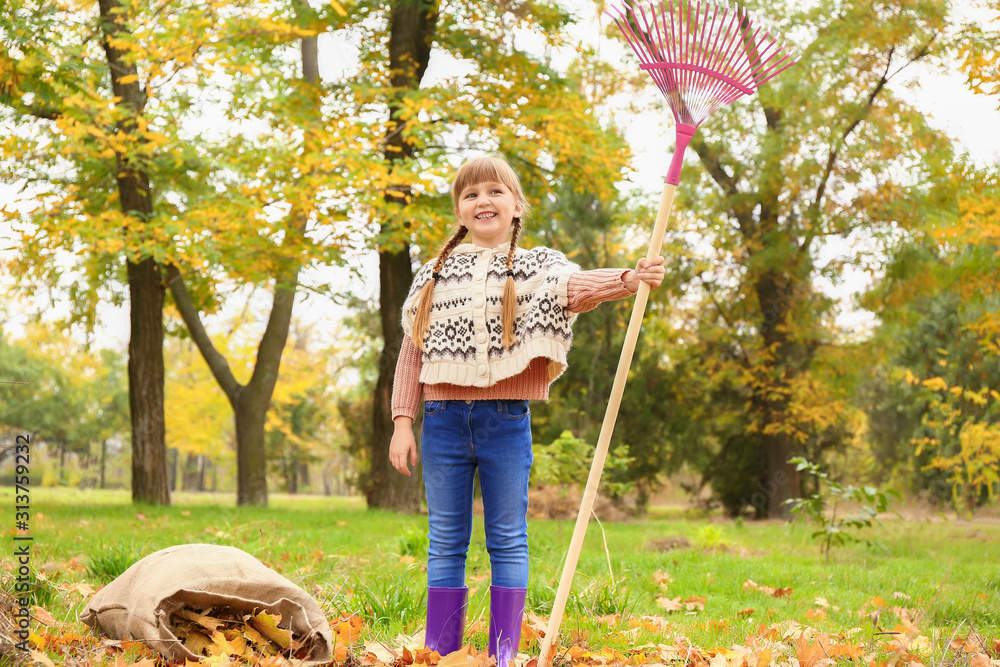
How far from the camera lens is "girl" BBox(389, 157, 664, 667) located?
2.79m

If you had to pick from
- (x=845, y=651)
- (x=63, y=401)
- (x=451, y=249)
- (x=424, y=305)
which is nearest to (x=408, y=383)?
(x=424, y=305)

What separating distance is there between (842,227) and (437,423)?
1111cm

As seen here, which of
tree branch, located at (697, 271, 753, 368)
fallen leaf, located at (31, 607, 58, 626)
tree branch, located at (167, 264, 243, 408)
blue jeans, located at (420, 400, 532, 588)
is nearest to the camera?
blue jeans, located at (420, 400, 532, 588)

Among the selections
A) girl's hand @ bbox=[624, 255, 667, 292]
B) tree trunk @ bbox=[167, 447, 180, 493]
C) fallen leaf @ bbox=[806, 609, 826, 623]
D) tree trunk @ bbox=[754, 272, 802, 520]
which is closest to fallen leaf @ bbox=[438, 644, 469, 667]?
girl's hand @ bbox=[624, 255, 667, 292]

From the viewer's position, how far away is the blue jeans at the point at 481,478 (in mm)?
2828

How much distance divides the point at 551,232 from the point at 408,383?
1291 centimetres

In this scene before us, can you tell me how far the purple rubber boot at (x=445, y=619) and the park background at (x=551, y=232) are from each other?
0.54 meters

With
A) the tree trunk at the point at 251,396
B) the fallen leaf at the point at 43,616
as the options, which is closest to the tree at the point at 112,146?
the tree trunk at the point at 251,396

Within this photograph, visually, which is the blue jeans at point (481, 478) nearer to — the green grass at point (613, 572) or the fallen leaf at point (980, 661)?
the green grass at point (613, 572)

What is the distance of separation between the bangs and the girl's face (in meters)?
0.02

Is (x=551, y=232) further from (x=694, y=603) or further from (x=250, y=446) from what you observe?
(x=694, y=603)

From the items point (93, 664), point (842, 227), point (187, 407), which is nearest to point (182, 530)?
point (93, 664)

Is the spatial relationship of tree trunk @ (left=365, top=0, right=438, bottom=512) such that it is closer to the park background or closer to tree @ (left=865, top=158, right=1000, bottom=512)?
the park background

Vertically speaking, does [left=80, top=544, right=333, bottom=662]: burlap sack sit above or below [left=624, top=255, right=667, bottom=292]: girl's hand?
below
